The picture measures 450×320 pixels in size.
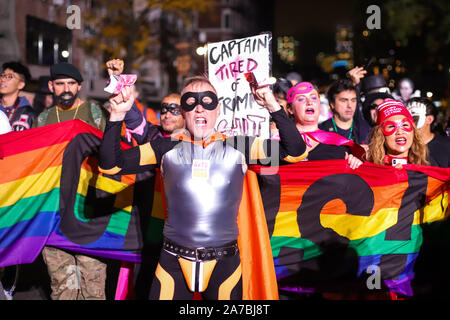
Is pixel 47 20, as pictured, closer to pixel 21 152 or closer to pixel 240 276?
pixel 21 152

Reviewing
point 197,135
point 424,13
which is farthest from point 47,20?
point 197,135

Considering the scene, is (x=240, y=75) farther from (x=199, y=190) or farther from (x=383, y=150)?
(x=199, y=190)

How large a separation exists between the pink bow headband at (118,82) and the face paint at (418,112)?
12.4 ft

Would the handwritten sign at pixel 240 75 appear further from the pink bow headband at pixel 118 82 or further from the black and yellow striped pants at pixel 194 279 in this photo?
the black and yellow striped pants at pixel 194 279

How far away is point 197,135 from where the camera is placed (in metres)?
3.35

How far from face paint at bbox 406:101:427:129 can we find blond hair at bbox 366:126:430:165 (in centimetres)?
139

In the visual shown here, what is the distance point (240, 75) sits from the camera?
4828 mm

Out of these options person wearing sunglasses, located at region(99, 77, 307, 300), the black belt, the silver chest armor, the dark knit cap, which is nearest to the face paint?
person wearing sunglasses, located at region(99, 77, 307, 300)

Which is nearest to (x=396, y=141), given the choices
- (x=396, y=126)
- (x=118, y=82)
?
(x=396, y=126)

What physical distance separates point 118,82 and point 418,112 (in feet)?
13.0

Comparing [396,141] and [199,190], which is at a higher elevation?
[396,141]

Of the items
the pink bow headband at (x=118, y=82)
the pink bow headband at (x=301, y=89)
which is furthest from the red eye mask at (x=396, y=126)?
the pink bow headband at (x=118, y=82)

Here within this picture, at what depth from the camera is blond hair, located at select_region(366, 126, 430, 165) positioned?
14.4 feet

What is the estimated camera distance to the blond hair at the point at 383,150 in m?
4.39
